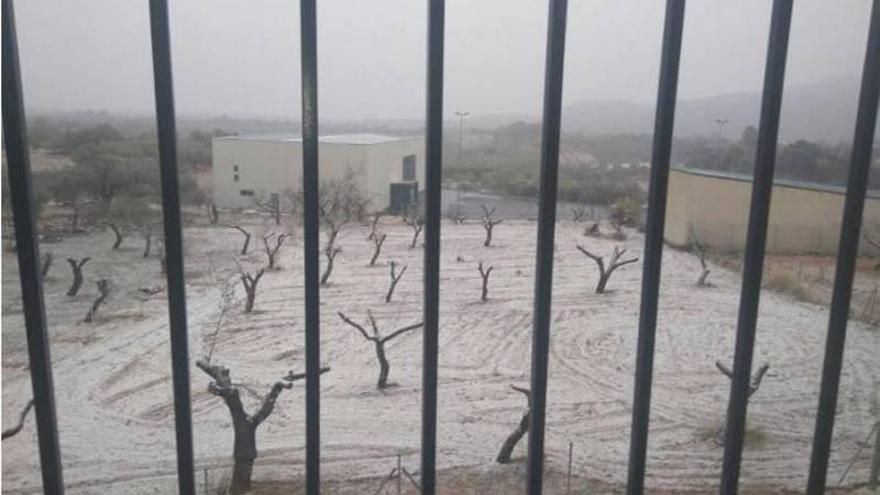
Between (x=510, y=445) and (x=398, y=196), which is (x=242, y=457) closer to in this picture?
(x=510, y=445)

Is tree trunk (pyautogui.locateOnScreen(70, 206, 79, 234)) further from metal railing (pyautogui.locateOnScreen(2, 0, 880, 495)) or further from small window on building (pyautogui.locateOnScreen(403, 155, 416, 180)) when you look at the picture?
metal railing (pyautogui.locateOnScreen(2, 0, 880, 495))

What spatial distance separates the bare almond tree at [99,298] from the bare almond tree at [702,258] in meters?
9.92

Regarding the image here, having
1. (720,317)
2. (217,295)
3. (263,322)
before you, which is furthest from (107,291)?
(720,317)

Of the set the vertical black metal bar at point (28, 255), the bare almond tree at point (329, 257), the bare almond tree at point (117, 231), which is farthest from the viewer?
the bare almond tree at point (329, 257)

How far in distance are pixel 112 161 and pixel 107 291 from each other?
192 inches

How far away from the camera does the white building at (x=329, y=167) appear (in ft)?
28.9

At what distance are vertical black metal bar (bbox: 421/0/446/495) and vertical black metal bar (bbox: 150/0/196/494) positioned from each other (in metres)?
0.18

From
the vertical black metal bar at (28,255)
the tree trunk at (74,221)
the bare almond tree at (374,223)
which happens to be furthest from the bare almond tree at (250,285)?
the vertical black metal bar at (28,255)

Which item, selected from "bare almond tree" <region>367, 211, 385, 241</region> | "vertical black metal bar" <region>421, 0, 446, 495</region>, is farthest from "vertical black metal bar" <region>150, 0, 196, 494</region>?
"bare almond tree" <region>367, 211, 385, 241</region>

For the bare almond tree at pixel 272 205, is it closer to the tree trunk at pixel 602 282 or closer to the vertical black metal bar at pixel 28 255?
the tree trunk at pixel 602 282

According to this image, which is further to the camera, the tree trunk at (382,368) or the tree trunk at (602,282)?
the tree trunk at (602,282)

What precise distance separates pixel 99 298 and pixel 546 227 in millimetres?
10574

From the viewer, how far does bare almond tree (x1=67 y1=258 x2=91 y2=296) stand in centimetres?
926

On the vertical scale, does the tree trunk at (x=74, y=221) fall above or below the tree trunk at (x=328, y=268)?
above
